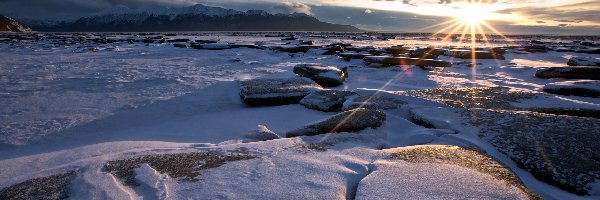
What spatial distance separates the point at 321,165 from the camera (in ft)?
6.84

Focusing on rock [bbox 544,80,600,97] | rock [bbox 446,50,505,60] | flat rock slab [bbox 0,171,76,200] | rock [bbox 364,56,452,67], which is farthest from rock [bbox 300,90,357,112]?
rock [bbox 446,50,505,60]

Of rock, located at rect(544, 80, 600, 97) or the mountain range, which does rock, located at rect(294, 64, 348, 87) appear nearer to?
rock, located at rect(544, 80, 600, 97)

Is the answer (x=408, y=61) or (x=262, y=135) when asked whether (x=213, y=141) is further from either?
(x=408, y=61)

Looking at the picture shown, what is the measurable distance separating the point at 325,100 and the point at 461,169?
2.18 m

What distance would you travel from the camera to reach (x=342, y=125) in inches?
115

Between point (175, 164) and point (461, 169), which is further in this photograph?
point (175, 164)

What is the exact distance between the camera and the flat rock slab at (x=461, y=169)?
1.72 meters

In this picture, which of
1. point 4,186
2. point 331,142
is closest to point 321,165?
point 331,142

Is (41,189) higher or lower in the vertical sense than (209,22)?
lower

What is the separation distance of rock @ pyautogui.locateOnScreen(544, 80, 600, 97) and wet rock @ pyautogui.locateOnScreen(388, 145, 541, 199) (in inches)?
122

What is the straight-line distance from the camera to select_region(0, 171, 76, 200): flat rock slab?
1.74 meters

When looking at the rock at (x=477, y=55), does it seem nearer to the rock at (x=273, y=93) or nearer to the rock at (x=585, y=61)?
the rock at (x=585, y=61)

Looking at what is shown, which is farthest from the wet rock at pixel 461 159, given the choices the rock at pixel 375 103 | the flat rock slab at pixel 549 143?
the rock at pixel 375 103

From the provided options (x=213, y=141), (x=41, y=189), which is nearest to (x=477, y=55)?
(x=213, y=141)
